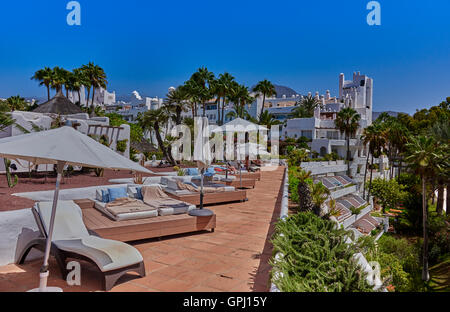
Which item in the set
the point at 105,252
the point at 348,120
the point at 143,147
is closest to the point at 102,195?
the point at 105,252

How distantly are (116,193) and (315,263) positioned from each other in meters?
5.05

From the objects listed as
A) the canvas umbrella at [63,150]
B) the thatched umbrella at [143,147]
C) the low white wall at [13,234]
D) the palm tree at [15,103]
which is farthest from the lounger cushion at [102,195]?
the palm tree at [15,103]

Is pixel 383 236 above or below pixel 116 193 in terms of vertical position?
below

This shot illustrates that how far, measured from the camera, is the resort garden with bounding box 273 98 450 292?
370 cm

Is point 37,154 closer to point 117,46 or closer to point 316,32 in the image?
point 316,32

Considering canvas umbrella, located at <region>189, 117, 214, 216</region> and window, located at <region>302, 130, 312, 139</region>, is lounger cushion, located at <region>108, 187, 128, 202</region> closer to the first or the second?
canvas umbrella, located at <region>189, 117, 214, 216</region>

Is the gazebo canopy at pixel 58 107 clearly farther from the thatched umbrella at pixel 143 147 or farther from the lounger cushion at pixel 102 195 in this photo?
the lounger cushion at pixel 102 195

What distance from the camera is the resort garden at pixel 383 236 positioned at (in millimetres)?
3703

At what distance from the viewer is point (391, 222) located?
96.8ft

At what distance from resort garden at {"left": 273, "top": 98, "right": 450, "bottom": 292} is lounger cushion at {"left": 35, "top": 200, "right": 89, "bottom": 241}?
10.5 feet

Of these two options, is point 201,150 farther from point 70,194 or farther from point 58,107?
point 58,107

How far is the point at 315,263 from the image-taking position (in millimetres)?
3926

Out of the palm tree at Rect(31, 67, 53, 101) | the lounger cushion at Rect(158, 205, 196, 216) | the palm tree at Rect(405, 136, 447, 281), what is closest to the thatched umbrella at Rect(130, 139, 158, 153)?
the palm tree at Rect(31, 67, 53, 101)
